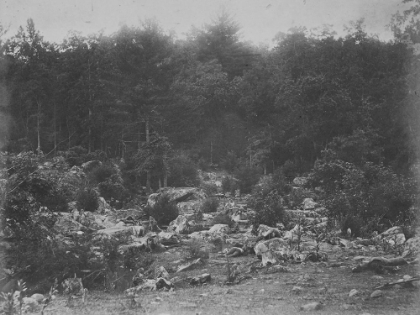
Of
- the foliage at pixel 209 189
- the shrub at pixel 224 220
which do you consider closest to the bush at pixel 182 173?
the foliage at pixel 209 189

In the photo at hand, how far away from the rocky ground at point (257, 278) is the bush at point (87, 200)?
4.71 meters

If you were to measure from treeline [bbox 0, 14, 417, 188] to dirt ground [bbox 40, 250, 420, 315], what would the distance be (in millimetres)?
16529

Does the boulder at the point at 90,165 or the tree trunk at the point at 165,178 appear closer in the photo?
the boulder at the point at 90,165

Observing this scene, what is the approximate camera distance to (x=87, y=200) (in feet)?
57.6

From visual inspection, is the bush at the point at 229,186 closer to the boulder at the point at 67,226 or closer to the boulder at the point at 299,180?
the boulder at the point at 299,180

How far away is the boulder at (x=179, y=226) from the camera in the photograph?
13.6m

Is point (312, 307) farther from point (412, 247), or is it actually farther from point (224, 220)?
point (224, 220)

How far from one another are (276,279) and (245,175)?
1674 centimetres

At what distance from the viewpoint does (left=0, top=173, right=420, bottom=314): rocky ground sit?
5793 millimetres

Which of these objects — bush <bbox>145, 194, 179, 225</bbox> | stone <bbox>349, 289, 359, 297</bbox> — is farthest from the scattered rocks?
bush <bbox>145, 194, 179, 225</bbox>

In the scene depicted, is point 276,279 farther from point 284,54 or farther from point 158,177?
point 284,54

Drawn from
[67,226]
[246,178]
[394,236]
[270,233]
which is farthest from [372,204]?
[246,178]

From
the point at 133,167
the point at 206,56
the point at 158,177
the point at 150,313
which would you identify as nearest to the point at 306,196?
the point at 158,177

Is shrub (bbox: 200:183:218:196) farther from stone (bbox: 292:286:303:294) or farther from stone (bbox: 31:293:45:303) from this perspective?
stone (bbox: 292:286:303:294)
